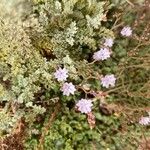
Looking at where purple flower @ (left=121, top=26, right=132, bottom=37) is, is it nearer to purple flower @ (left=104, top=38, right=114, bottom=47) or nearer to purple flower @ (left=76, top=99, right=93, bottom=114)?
purple flower @ (left=104, top=38, right=114, bottom=47)

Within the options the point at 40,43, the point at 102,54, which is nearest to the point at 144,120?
the point at 102,54

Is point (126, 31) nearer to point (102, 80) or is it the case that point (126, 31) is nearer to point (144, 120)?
point (102, 80)

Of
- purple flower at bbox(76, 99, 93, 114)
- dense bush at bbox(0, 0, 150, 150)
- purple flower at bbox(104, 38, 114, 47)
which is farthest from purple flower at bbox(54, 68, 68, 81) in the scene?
purple flower at bbox(104, 38, 114, 47)

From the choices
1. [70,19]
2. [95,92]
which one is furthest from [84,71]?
[70,19]

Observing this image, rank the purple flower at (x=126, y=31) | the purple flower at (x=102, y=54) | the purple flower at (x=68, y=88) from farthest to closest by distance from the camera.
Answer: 1. the purple flower at (x=126, y=31)
2. the purple flower at (x=102, y=54)
3. the purple flower at (x=68, y=88)

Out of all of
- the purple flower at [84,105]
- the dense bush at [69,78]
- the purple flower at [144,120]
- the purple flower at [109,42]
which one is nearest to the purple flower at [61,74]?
the dense bush at [69,78]

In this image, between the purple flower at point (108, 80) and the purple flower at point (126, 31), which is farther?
the purple flower at point (126, 31)

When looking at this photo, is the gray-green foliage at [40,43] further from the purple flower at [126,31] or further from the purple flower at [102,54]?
the purple flower at [126,31]

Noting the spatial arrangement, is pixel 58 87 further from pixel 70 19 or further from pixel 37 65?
pixel 70 19
